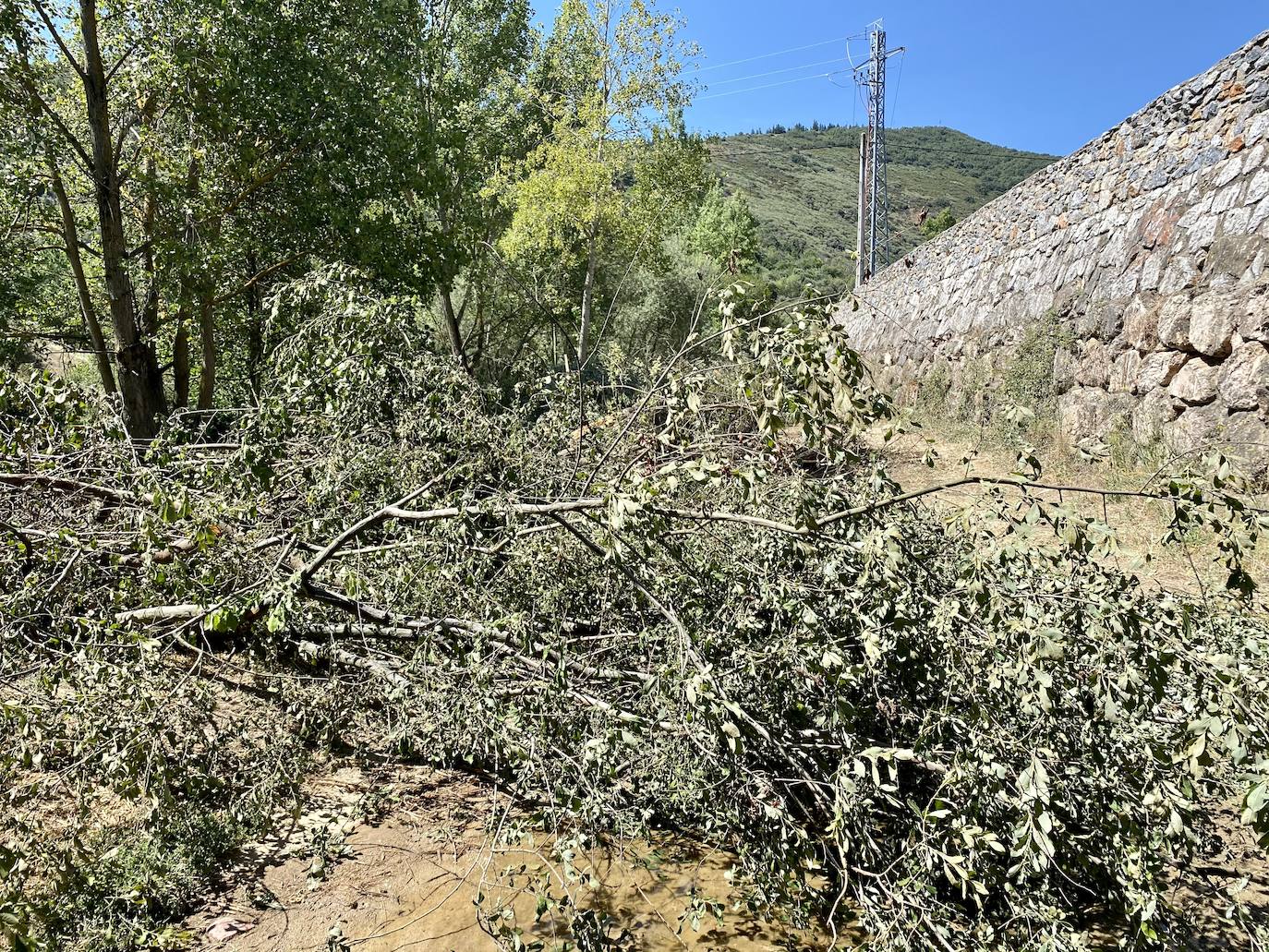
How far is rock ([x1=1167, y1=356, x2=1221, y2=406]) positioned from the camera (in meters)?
7.16

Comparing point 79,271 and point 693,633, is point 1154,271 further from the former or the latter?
point 79,271

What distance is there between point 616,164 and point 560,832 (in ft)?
48.6

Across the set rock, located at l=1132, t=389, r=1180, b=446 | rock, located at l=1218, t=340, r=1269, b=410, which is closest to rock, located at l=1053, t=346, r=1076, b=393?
rock, located at l=1132, t=389, r=1180, b=446

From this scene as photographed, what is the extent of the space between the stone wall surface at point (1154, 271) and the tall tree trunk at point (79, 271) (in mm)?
10620

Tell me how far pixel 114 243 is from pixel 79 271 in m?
1.11

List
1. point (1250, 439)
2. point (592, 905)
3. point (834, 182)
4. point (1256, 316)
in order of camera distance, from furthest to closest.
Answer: point (834, 182) < point (1256, 316) < point (1250, 439) < point (592, 905)

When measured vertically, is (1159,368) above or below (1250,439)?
above

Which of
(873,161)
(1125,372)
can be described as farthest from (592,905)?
(873,161)

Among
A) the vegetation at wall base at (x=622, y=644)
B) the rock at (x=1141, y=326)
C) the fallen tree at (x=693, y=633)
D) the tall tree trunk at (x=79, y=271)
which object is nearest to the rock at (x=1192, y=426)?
the rock at (x=1141, y=326)

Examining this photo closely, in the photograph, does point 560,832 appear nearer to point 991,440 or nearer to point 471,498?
point 471,498

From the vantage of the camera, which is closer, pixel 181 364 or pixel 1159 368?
pixel 1159 368

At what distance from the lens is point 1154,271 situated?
8125 mm

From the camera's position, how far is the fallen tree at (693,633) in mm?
2309

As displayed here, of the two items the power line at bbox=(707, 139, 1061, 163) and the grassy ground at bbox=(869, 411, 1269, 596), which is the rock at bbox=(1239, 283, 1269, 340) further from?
the power line at bbox=(707, 139, 1061, 163)
